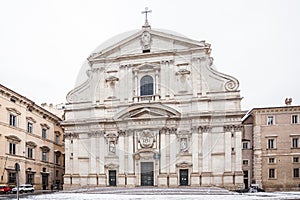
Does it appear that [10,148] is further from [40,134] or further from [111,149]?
[111,149]

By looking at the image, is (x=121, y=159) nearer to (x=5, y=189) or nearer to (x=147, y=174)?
(x=147, y=174)

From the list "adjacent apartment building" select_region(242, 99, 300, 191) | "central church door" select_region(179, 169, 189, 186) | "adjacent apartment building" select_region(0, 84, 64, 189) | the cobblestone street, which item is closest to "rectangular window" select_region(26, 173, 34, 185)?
"adjacent apartment building" select_region(0, 84, 64, 189)

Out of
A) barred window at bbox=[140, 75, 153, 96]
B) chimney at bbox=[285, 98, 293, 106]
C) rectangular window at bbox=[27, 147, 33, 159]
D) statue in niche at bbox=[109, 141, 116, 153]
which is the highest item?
barred window at bbox=[140, 75, 153, 96]

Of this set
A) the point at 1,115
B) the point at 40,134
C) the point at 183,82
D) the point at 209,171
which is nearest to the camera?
the point at 1,115

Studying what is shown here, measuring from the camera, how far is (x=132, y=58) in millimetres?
41594

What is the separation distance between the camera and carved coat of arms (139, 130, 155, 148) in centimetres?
3938

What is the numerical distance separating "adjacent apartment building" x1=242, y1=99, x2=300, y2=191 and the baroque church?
5.22m

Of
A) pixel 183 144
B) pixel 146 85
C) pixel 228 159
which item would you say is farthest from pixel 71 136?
pixel 228 159

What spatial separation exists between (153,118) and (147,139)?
244cm

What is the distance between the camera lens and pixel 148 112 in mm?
39594

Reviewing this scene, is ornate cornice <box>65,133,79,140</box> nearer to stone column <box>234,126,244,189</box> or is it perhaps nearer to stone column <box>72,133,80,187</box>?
stone column <box>72,133,80,187</box>

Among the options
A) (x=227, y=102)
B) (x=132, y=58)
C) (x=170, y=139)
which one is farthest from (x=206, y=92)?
(x=132, y=58)

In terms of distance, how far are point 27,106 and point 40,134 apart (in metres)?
4.90

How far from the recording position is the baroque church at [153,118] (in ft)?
125
